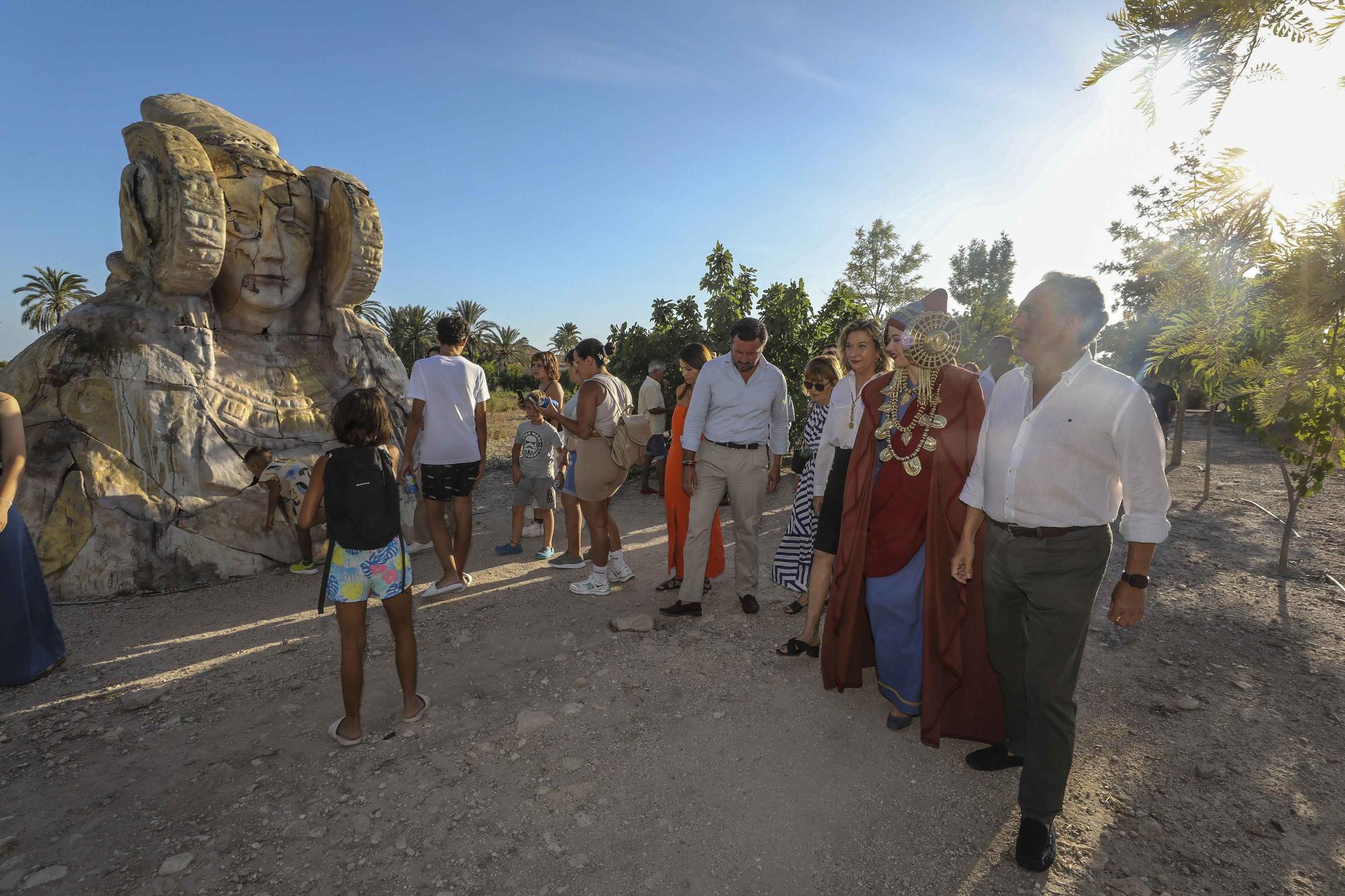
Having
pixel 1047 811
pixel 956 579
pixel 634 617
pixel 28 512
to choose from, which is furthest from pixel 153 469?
pixel 1047 811

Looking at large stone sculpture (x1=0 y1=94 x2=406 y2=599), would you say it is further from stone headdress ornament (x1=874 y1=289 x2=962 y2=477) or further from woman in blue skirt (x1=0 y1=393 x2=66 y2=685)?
stone headdress ornament (x1=874 y1=289 x2=962 y2=477)

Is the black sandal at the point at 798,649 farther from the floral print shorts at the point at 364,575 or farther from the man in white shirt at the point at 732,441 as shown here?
the floral print shorts at the point at 364,575

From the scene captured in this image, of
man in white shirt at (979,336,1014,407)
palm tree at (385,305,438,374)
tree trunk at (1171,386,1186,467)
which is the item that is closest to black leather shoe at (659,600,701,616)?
man in white shirt at (979,336,1014,407)

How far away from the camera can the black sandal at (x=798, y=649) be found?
148 inches

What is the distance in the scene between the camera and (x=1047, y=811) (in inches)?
86.6

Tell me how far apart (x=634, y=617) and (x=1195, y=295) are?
11.8 ft

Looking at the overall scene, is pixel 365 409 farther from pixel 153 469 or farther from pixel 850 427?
pixel 153 469

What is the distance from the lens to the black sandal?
3750mm

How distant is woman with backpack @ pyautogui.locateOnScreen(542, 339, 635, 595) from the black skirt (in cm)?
156

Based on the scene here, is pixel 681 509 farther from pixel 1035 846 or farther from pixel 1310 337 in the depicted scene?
pixel 1310 337

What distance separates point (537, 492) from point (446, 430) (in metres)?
1.43

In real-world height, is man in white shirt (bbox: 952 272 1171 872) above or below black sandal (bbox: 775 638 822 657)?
above

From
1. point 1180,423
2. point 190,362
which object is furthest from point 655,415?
point 1180,423

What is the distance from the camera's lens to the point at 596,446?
15.1ft
